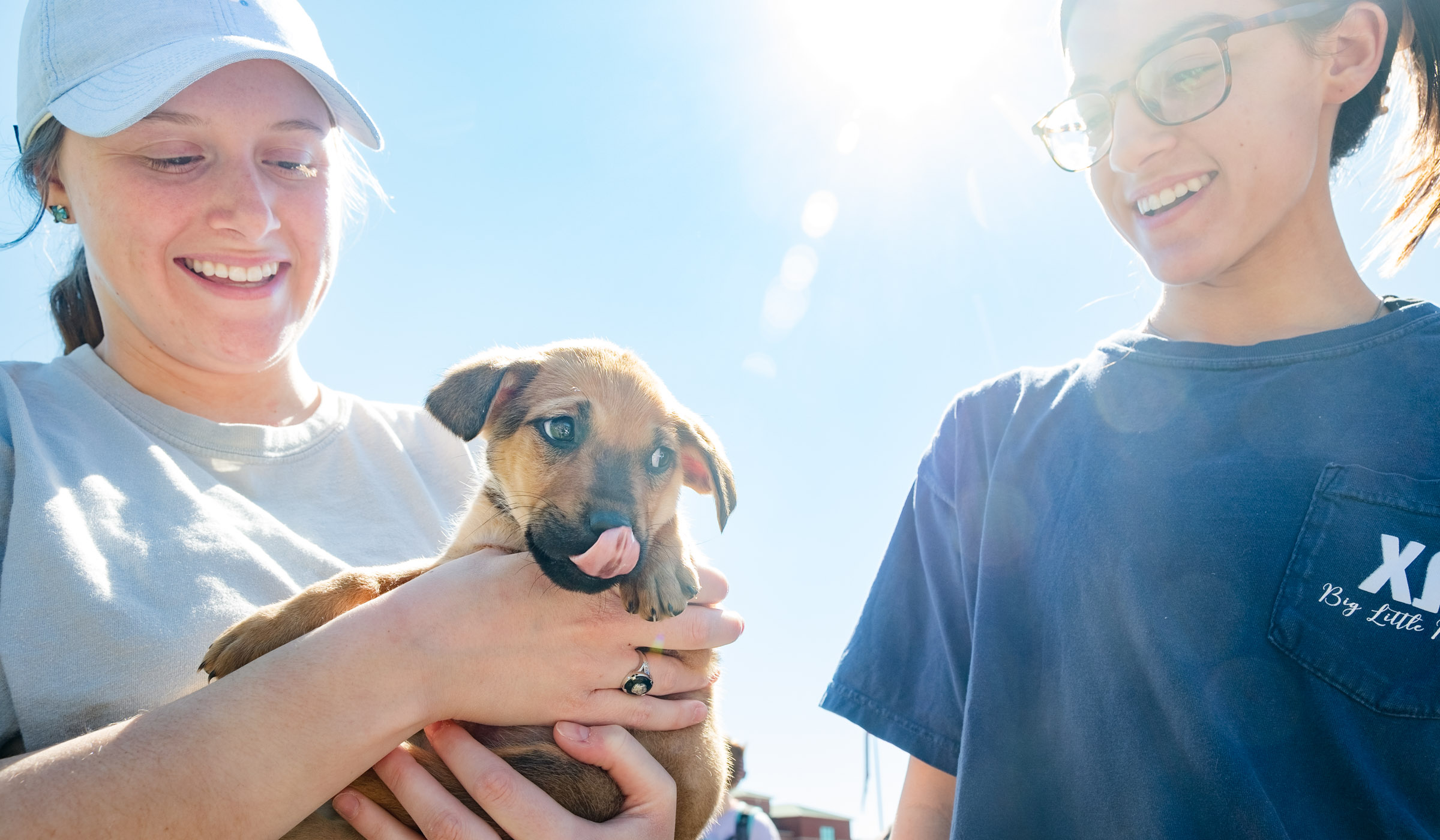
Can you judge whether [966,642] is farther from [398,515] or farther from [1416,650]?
[398,515]

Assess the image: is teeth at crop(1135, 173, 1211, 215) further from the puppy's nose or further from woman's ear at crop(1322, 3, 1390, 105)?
the puppy's nose

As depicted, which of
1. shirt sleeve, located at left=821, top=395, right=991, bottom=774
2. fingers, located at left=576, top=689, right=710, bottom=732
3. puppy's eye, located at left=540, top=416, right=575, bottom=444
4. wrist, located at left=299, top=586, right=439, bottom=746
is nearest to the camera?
wrist, located at left=299, top=586, right=439, bottom=746

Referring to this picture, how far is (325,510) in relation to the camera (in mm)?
2732

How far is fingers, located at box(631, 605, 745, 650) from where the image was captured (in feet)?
7.91

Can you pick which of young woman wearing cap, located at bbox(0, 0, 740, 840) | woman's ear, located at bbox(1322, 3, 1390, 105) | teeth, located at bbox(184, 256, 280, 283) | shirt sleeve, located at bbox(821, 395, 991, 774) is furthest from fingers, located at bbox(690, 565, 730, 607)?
woman's ear, located at bbox(1322, 3, 1390, 105)

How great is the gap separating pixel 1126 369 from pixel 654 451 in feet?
5.38

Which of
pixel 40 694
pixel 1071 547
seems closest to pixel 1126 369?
pixel 1071 547

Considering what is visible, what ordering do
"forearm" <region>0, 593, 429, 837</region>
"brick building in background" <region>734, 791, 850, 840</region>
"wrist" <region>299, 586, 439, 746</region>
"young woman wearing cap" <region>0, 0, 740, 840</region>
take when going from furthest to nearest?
"brick building in background" <region>734, 791, 850, 840</region>
"wrist" <region>299, 586, 439, 746</region>
"young woman wearing cap" <region>0, 0, 740, 840</region>
"forearm" <region>0, 593, 429, 837</region>

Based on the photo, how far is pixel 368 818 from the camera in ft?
6.64

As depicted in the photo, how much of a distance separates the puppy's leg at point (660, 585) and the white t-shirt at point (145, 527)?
3.17ft

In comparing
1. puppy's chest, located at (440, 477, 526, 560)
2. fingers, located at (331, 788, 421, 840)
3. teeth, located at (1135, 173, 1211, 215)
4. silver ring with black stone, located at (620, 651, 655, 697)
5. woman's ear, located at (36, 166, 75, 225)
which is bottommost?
fingers, located at (331, 788, 421, 840)

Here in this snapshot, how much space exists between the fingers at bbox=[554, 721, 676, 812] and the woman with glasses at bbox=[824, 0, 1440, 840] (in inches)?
24.4

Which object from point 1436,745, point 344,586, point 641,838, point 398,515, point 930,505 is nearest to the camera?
point 1436,745

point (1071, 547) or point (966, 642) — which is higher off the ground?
point (1071, 547)
